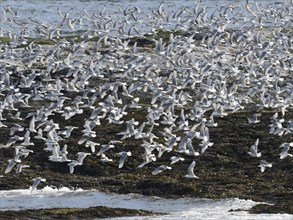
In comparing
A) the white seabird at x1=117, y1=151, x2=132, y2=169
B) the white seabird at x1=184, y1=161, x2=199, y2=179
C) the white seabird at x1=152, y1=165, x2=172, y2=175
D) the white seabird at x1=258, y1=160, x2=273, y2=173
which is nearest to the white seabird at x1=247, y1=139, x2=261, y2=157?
the white seabird at x1=258, y1=160, x2=273, y2=173

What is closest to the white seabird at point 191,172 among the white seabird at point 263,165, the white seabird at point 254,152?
the white seabird at point 263,165

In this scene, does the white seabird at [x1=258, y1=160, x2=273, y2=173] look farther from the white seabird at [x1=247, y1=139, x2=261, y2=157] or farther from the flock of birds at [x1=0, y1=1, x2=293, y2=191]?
the white seabird at [x1=247, y1=139, x2=261, y2=157]

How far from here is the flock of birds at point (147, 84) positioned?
29.3 m

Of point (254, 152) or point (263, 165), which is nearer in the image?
point (263, 165)

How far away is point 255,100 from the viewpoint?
34.4 m

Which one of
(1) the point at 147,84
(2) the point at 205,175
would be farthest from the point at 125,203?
(1) the point at 147,84

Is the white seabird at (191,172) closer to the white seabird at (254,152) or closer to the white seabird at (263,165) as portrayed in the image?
the white seabird at (263,165)

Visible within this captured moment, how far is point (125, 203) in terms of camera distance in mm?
24984

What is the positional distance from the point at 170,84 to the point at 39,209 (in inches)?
458

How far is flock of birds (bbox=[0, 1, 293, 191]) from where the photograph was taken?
29297 mm

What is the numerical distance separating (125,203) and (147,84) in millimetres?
10176

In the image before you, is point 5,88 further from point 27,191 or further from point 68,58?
point 27,191

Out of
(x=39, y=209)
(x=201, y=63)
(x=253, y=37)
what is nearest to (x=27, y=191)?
(x=39, y=209)

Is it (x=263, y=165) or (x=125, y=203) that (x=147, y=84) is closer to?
(x=263, y=165)
